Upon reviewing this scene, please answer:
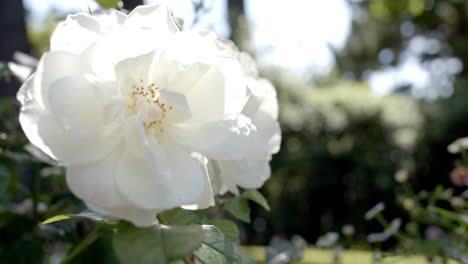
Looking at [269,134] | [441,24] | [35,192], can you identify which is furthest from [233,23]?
[441,24]

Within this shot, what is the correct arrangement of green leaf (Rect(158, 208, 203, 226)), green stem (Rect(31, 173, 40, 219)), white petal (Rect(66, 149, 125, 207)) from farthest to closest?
green stem (Rect(31, 173, 40, 219))
green leaf (Rect(158, 208, 203, 226))
white petal (Rect(66, 149, 125, 207))

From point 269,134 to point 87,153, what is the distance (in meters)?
0.34

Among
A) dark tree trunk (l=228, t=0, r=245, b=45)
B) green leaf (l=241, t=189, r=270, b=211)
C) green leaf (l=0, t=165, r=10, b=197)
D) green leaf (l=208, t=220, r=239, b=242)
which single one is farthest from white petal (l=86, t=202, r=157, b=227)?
dark tree trunk (l=228, t=0, r=245, b=45)

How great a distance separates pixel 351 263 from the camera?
2406 mm

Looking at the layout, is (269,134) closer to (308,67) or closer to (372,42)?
(308,67)

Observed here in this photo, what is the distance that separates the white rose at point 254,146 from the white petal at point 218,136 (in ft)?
0.24

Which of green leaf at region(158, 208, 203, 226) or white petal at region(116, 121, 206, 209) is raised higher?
white petal at region(116, 121, 206, 209)

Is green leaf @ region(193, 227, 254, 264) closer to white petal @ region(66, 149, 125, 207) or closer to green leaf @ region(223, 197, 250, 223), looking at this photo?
white petal @ region(66, 149, 125, 207)

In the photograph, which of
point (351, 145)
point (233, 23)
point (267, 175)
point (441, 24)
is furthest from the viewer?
point (441, 24)

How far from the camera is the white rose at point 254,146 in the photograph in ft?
2.31

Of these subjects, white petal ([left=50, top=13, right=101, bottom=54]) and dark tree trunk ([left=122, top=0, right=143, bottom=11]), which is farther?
dark tree trunk ([left=122, top=0, right=143, bottom=11])

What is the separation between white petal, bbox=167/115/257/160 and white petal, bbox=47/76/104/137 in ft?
0.31

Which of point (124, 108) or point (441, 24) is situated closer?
point (124, 108)

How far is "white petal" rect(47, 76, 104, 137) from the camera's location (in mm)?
520
